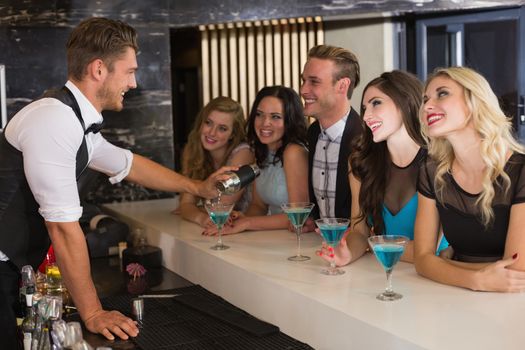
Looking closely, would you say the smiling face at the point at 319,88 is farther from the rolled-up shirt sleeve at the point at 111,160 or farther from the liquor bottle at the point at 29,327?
the liquor bottle at the point at 29,327

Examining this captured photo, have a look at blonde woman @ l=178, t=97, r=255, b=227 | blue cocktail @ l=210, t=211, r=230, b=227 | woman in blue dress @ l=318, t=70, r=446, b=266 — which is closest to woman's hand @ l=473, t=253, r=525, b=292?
woman in blue dress @ l=318, t=70, r=446, b=266

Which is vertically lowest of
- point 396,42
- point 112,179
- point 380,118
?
point 112,179

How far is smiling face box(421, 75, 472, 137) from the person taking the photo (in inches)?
95.2

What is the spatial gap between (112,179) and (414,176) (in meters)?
1.22

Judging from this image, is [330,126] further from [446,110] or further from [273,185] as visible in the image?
[446,110]

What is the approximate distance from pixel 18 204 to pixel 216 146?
1619 mm

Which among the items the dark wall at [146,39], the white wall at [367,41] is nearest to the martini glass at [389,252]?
the dark wall at [146,39]

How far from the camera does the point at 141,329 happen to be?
2.37 metres

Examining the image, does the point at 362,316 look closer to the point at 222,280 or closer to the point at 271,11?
the point at 222,280

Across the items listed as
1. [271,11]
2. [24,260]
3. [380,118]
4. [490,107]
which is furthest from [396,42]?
[24,260]

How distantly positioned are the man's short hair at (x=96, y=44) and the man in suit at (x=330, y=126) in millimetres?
1268

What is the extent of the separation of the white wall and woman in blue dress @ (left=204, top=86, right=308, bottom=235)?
2.27m

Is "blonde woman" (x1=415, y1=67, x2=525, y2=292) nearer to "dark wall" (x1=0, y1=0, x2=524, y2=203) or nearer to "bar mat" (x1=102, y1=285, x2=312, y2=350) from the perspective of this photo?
"bar mat" (x1=102, y1=285, x2=312, y2=350)

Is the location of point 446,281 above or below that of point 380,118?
below
